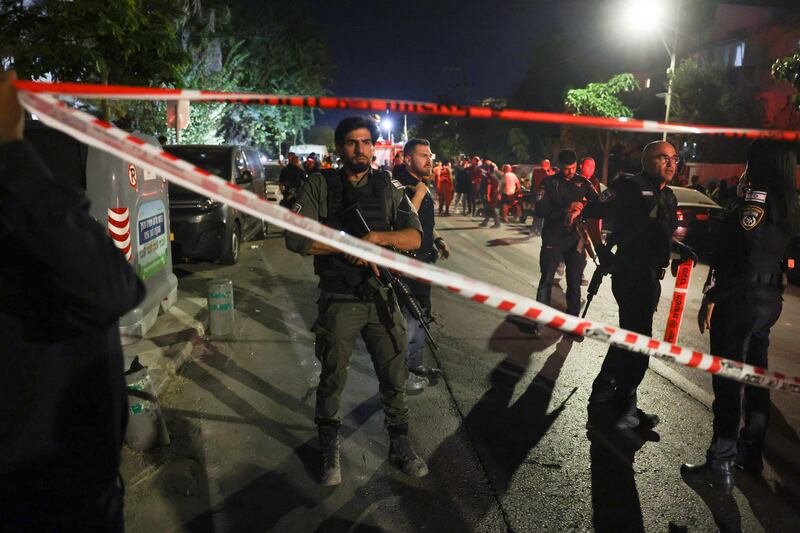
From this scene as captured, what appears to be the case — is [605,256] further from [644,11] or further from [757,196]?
[644,11]

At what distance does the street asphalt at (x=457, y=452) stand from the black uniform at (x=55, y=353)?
1.56 m

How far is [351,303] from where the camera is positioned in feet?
10.7

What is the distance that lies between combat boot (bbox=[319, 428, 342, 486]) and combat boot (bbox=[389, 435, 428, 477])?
35 centimetres

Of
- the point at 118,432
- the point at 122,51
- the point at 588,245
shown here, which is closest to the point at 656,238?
the point at 588,245

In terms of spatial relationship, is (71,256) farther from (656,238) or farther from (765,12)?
(765,12)

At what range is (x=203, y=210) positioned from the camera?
28.6 ft

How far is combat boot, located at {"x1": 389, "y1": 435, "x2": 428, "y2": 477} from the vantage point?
10.9ft

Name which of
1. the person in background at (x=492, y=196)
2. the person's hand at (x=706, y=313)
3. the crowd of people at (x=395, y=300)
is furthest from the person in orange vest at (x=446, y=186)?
the crowd of people at (x=395, y=300)

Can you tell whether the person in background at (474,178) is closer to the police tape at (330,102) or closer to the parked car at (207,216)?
the parked car at (207,216)

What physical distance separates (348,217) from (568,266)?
3.64m

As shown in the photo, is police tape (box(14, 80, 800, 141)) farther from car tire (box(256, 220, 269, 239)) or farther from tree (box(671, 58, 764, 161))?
tree (box(671, 58, 764, 161))

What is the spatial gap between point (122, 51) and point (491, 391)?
638cm

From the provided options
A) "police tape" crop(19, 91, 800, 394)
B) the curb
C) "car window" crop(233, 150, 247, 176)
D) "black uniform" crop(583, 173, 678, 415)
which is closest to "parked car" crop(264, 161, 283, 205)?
"car window" crop(233, 150, 247, 176)

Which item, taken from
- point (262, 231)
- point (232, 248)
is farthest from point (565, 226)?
point (262, 231)
